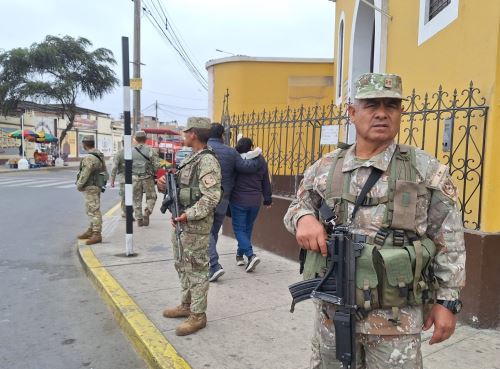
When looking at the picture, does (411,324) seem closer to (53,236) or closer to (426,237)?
(426,237)

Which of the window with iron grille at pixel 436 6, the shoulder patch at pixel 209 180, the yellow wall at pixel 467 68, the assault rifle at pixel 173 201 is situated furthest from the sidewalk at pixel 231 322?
the window with iron grille at pixel 436 6

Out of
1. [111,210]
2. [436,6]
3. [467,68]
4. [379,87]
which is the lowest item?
[111,210]

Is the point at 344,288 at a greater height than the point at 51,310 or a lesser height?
greater

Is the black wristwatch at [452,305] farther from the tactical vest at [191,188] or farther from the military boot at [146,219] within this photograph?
the military boot at [146,219]

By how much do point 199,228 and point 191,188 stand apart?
0.33 meters

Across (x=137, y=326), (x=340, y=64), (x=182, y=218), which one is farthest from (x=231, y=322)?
(x=340, y=64)

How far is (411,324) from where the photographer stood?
181 centimetres

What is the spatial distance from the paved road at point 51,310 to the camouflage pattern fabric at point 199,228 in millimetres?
689

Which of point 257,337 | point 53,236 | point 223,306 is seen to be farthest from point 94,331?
point 53,236

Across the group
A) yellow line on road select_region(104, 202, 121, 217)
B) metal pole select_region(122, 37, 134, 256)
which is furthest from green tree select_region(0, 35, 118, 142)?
metal pole select_region(122, 37, 134, 256)

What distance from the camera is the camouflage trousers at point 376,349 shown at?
1.81 metres

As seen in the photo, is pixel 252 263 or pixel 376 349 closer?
pixel 376 349

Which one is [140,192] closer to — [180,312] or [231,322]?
[180,312]

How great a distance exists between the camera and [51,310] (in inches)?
171
